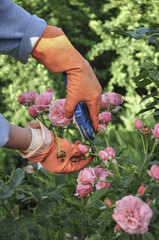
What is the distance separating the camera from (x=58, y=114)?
Result: 1564 mm

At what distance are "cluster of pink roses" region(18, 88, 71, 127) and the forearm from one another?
0.17m

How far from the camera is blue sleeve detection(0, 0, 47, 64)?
144cm

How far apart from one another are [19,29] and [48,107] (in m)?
0.39

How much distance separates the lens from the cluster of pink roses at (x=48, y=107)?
1.56 m

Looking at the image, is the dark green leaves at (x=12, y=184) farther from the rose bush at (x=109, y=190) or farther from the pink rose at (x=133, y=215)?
the pink rose at (x=133, y=215)

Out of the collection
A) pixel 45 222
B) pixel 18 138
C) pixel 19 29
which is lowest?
pixel 45 222

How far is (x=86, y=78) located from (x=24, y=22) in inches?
13.1

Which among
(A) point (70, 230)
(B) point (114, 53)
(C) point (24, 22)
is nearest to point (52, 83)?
(B) point (114, 53)

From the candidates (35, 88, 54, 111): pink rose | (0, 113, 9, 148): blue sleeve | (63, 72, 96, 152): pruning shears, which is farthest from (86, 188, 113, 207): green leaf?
(35, 88, 54, 111): pink rose

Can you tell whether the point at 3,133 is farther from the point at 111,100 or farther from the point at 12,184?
the point at 111,100

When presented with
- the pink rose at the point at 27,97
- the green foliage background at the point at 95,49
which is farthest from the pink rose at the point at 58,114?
the green foliage background at the point at 95,49

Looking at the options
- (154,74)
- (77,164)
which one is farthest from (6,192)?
(154,74)

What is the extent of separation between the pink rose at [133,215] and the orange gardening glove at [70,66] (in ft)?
1.96

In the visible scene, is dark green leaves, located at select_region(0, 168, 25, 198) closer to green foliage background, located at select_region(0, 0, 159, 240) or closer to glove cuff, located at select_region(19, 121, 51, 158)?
glove cuff, located at select_region(19, 121, 51, 158)
